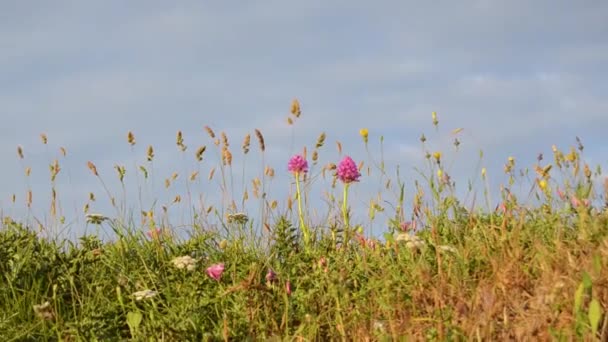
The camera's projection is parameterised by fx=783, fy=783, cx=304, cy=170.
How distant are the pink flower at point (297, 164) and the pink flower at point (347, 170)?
1.01 feet

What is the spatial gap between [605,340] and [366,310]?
1.23 m

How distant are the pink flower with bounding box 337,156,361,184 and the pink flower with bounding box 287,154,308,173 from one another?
0.31 meters

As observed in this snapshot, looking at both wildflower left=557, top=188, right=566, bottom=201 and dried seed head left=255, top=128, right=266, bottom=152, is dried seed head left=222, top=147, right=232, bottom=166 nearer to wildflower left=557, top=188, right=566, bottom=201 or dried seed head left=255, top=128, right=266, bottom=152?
dried seed head left=255, top=128, right=266, bottom=152

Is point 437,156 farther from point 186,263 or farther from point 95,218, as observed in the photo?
point 95,218

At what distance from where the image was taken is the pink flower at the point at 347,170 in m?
5.46

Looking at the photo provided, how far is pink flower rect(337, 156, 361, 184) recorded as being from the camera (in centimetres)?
546

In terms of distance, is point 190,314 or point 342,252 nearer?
point 190,314

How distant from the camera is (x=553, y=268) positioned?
381 cm

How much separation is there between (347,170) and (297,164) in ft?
1.33

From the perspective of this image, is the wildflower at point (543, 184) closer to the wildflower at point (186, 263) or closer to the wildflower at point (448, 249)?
the wildflower at point (448, 249)

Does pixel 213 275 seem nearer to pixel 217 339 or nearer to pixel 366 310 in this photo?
pixel 217 339

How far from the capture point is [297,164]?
5660 mm

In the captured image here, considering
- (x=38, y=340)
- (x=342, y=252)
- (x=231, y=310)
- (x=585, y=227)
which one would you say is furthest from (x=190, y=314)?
(x=585, y=227)

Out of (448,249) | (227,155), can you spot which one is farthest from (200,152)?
(448,249)
